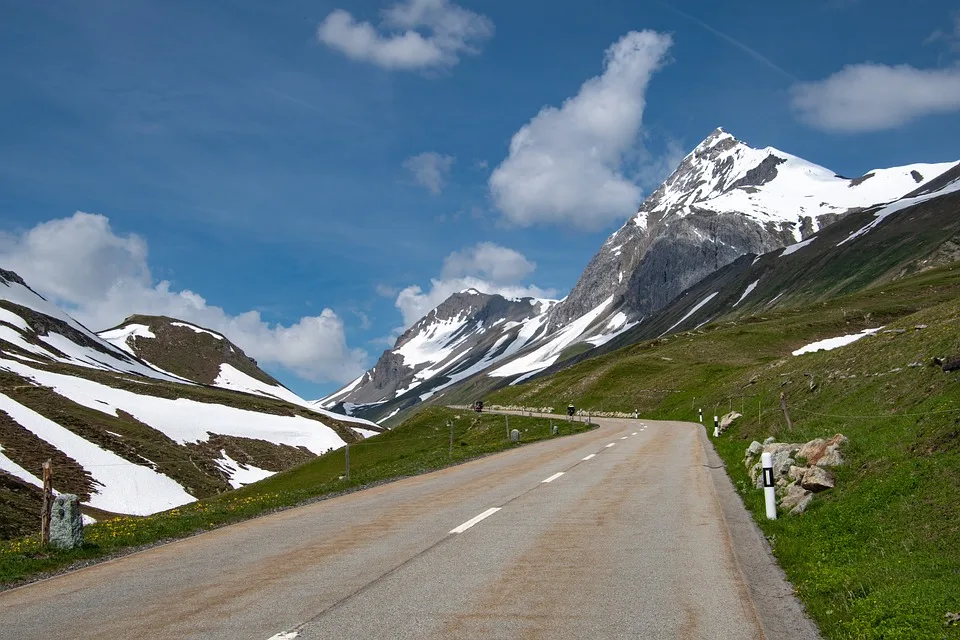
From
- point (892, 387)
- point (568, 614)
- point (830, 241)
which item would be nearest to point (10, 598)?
point (568, 614)

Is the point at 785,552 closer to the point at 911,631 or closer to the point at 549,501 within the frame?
the point at 911,631

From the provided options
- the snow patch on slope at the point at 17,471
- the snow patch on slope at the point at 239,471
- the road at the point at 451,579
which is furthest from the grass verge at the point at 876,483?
the snow patch on slope at the point at 239,471

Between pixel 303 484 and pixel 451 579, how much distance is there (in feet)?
164

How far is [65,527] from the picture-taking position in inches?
520

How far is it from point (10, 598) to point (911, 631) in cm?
1109

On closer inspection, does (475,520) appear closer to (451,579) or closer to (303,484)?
(451,579)

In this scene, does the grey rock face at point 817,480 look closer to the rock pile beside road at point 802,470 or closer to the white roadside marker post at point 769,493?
the rock pile beside road at point 802,470

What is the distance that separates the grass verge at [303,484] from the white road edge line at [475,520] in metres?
6.43

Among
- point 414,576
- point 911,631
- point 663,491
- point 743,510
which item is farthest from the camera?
point 663,491

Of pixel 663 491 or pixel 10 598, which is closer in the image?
pixel 10 598

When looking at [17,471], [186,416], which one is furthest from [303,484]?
[186,416]

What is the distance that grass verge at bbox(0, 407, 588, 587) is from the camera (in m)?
13.0

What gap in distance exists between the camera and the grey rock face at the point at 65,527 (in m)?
13.2

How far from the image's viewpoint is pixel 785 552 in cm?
1084
